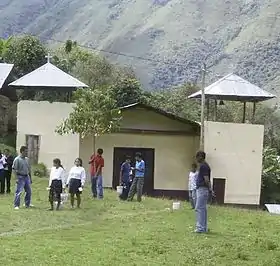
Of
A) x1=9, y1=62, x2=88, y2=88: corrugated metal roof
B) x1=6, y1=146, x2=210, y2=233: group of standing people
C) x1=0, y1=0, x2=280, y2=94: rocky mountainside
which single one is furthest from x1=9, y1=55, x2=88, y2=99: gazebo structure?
x1=0, y1=0, x2=280, y2=94: rocky mountainside

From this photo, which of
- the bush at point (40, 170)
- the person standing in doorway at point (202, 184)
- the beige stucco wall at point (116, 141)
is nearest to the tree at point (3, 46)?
the beige stucco wall at point (116, 141)

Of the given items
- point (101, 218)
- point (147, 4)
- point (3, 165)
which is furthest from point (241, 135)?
point (147, 4)

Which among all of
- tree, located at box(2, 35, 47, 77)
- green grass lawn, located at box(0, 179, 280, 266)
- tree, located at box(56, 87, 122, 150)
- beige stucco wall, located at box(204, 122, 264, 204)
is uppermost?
tree, located at box(2, 35, 47, 77)

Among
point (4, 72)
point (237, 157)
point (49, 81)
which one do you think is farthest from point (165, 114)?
point (4, 72)

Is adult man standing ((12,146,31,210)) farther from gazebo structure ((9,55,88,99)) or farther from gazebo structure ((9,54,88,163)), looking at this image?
gazebo structure ((9,55,88,99))

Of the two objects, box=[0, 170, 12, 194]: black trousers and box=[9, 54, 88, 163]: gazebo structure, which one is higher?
box=[9, 54, 88, 163]: gazebo structure

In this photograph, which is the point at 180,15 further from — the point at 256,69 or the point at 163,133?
the point at 163,133

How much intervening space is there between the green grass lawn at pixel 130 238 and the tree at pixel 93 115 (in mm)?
11594

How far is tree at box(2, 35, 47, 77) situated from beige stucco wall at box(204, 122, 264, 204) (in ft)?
54.4

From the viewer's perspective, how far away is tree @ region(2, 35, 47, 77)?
1826 inches

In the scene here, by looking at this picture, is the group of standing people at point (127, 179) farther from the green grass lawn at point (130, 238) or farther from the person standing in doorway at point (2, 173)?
the person standing in doorway at point (2, 173)

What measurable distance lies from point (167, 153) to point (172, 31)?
175ft

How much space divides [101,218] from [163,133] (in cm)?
1848

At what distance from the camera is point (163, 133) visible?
35.6 meters
